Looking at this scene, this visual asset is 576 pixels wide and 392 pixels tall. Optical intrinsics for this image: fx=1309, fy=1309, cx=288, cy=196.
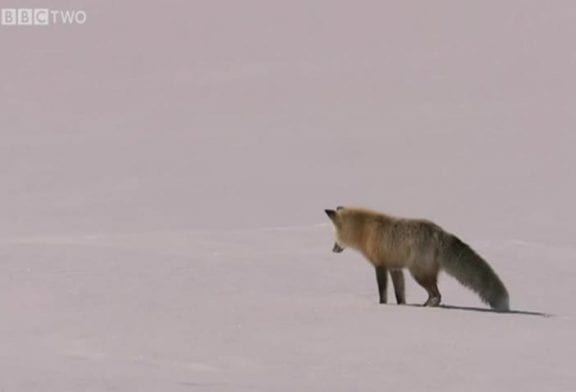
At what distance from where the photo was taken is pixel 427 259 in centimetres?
976

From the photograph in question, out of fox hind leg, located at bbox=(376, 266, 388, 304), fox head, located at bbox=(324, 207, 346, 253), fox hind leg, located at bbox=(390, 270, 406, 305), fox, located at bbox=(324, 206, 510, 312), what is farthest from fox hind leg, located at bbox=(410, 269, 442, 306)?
fox head, located at bbox=(324, 207, 346, 253)

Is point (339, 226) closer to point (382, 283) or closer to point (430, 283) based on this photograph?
point (382, 283)

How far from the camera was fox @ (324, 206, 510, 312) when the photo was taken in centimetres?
971

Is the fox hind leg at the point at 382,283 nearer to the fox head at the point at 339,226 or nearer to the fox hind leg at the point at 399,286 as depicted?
the fox hind leg at the point at 399,286

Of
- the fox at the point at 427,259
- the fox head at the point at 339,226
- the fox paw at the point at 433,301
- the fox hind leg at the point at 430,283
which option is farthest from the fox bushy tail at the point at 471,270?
the fox head at the point at 339,226

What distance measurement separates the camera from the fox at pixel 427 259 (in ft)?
31.9

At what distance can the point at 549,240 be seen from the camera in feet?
62.9

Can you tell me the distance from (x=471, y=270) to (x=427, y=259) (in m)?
0.33

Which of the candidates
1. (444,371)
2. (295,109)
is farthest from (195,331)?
(295,109)

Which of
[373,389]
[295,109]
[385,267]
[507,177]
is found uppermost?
[295,109]

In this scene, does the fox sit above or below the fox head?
below

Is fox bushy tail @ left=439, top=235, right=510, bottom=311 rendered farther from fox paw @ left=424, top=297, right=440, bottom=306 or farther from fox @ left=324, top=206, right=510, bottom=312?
fox paw @ left=424, top=297, right=440, bottom=306

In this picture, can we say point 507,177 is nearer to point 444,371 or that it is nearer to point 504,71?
point 504,71

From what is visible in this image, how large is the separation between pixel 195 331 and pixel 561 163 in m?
19.1
